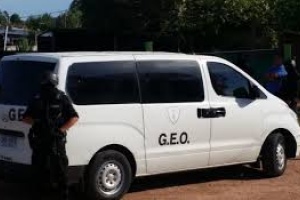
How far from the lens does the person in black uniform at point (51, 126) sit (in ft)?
26.4

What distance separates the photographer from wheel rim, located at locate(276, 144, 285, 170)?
10805mm

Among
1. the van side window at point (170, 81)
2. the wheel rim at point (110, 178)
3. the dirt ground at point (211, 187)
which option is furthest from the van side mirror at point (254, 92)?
the wheel rim at point (110, 178)

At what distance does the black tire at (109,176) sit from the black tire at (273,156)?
2.60m

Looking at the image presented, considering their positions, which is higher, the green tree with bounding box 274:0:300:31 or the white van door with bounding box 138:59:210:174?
the green tree with bounding box 274:0:300:31

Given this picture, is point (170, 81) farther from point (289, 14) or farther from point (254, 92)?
point (289, 14)

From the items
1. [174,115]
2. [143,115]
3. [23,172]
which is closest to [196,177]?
[174,115]

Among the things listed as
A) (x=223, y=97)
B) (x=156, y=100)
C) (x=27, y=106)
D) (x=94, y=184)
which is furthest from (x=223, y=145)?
(x=27, y=106)

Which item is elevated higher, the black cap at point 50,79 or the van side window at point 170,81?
the black cap at point 50,79

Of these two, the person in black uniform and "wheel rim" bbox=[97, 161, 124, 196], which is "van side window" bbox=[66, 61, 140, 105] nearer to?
the person in black uniform

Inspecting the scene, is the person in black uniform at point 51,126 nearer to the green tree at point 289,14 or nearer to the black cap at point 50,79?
the black cap at point 50,79

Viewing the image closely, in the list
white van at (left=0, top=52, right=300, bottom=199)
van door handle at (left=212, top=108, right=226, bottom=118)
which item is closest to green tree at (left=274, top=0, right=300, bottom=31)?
white van at (left=0, top=52, right=300, bottom=199)

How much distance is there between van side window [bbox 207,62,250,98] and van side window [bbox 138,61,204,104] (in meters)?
0.27

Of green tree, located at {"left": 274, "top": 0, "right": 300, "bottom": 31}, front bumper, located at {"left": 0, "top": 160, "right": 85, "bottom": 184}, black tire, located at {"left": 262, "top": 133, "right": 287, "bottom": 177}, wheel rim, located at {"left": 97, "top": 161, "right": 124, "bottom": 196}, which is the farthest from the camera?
green tree, located at {"left": 274, "top": 0, "right": 300, "bottom": 31}

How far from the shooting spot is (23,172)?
850 centimetres
